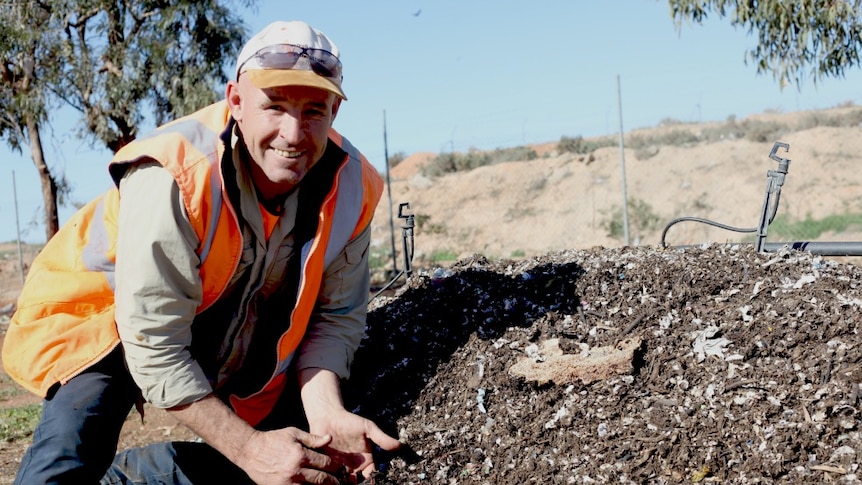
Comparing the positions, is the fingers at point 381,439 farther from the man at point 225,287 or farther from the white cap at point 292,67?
the white cap at point 292,67

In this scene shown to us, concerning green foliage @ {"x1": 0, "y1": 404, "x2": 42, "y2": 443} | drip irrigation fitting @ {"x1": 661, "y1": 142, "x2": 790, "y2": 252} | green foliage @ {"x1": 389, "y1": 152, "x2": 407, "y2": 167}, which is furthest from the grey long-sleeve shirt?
green foliage @ {"x1": 389, "y1": 152, "x2": 407, "y2": 167}

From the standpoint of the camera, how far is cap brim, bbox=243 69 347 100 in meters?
2.10

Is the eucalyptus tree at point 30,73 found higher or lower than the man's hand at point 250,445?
higher

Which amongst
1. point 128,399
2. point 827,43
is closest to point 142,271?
point 128,399

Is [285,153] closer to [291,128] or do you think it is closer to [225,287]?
[291,128]

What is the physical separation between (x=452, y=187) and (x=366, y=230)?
59.6 ft

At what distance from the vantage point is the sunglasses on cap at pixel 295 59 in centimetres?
216

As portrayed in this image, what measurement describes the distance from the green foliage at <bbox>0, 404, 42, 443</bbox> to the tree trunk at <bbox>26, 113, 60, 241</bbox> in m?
5.80

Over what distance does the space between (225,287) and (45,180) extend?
946 cm

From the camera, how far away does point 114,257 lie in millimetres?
2266

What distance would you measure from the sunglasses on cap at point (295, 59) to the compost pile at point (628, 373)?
1.11 meters

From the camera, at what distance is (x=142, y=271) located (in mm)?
2104

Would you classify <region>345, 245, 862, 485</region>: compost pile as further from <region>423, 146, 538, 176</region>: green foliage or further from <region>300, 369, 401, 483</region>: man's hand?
<region>423, 146, 538, 176</region>: green foliage

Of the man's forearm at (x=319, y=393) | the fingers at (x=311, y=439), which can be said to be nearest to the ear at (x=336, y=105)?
the man's forearm at (x=319, y=393)
